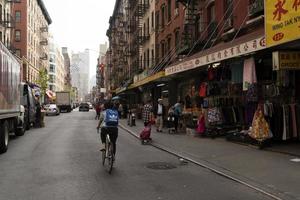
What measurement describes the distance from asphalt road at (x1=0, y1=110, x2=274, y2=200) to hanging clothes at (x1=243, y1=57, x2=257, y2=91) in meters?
3.76

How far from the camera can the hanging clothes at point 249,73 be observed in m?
15.2

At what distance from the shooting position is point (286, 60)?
1330 centimetres

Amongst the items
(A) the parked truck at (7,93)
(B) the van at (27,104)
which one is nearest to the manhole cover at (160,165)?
(A) the parked truck at (7,93)

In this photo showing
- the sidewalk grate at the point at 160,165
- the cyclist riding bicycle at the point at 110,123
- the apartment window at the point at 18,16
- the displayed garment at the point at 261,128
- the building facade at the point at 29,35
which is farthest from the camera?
the apartment window at the point at 18,16

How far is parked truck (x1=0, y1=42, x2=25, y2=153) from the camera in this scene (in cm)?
1509

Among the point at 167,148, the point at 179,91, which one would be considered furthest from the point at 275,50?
the point at 179,91

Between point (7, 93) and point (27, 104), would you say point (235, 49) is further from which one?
point (27, 104)

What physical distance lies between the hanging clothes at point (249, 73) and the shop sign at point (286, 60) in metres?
1.87

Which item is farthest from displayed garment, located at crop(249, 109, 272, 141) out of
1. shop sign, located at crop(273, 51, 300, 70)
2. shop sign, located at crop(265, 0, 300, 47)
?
shop sign, located at crop(265, 0, 300, 47)

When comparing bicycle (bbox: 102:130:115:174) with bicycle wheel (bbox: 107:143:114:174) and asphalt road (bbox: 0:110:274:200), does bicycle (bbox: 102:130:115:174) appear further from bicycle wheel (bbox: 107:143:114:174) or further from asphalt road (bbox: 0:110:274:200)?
asphalt road (bbox: 0:110:274:200)

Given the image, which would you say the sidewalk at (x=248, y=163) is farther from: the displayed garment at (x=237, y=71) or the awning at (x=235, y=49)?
the awning at (x=235, y=49)

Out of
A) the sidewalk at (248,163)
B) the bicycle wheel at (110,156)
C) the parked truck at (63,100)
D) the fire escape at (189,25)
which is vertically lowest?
the sidewalk at (248,163)

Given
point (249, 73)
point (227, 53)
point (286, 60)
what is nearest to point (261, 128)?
point (249, 73)

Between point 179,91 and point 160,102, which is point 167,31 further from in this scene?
point 160,102
